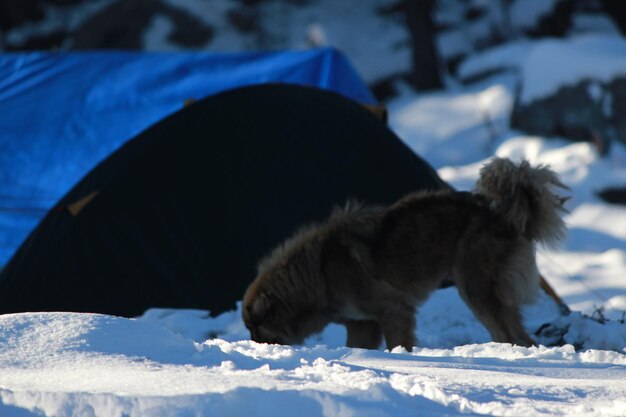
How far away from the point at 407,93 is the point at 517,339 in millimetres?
14011

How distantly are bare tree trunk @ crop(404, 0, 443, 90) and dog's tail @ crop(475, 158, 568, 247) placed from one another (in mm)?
12566

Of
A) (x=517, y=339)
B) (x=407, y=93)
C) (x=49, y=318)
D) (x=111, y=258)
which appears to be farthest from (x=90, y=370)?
(x=407, y=93)

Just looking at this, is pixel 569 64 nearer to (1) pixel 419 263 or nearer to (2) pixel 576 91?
(2) pixel 576 91

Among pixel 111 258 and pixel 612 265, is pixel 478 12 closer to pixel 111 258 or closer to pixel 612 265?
pixel 612 265

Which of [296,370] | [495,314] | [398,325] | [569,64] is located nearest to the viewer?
[296,370]

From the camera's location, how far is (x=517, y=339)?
6.11 meters

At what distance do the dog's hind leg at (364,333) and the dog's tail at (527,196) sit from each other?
1010 mm

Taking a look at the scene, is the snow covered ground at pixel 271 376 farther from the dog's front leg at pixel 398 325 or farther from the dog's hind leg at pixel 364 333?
the dog's hind leg at pixel 364 333

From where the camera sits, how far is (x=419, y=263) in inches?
245

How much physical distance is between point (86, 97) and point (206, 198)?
129 inches

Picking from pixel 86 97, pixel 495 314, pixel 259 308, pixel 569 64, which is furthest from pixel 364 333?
pixel 569 64

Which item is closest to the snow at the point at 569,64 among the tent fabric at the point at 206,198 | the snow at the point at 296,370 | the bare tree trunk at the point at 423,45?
the bare tree trunk at the point at 423,45

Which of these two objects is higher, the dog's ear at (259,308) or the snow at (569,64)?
the snow at (569,64)

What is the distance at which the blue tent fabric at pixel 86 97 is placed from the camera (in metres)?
9.77
